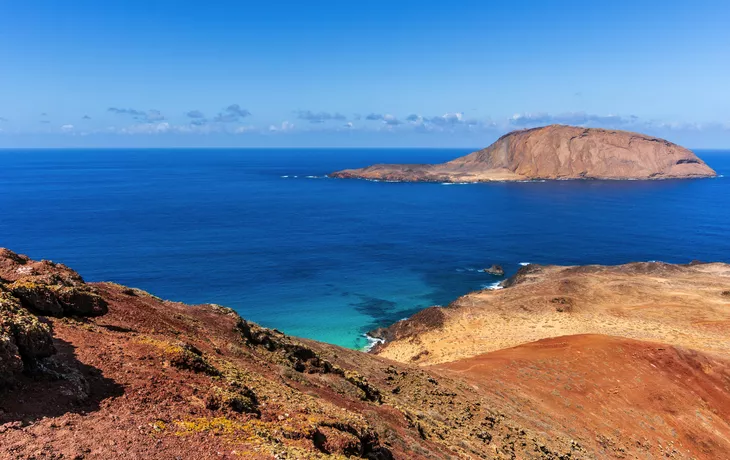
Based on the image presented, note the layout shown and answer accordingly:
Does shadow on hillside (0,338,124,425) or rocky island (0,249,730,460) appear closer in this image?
shadow on hillside (0,338,124,425)

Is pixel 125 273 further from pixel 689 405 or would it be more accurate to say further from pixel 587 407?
pixel 689 405

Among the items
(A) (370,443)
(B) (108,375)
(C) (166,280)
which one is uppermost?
(B) (108,375)

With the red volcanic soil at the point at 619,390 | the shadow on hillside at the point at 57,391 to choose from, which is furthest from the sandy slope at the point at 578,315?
the shadow on hillside at the point at 57,391

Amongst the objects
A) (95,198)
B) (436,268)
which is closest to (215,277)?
(436,268)

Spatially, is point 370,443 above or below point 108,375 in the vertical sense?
below

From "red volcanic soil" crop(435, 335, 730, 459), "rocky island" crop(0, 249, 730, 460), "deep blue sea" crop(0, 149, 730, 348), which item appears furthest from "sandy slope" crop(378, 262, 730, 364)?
"deep blue sea" crop(0, 149, 730, 348)

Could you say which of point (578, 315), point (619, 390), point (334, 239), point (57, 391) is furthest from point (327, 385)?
point (334, 239)

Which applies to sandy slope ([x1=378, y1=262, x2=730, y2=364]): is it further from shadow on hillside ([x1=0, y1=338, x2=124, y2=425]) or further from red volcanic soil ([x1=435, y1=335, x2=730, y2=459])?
shadow on hillside ([x1=0, y1=338, x2=124, y2=425])
